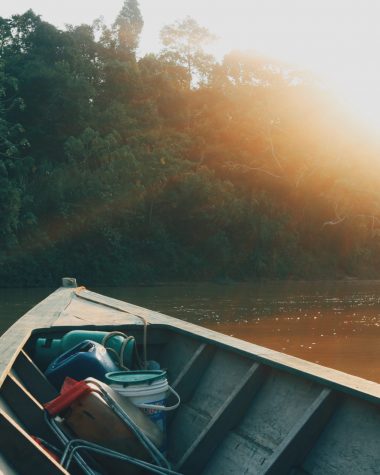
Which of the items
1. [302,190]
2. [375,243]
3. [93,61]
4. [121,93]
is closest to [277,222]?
[302,190]

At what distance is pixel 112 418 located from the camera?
10.2ft

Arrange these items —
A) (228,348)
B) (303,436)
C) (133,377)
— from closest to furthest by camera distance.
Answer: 1. (303,436)
2. (133,377)
3. (228,348)

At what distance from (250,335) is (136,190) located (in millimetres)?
13406

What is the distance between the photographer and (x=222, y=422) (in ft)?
11.5

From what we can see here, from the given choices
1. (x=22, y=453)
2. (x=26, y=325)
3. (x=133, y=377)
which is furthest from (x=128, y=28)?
(x=22, y=453)

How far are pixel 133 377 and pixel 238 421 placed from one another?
0.59 metres

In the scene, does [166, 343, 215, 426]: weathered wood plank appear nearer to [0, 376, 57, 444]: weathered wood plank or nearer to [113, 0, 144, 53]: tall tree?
[0, 376, 57, 444]: weathered wood plank

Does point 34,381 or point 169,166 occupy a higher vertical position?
point 169,166

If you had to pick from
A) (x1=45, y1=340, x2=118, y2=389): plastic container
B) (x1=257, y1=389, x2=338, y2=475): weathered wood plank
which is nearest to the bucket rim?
(x1=45, y1=340, x2=118, y2=389): plastic container

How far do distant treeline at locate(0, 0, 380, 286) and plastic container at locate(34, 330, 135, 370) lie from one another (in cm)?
1750

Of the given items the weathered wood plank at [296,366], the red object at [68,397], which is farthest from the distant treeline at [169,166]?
the red object at [68,397]

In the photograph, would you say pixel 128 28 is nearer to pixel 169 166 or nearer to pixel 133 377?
pixel 169 166

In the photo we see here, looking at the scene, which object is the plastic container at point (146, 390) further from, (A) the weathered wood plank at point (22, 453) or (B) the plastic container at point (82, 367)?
(A) the weathered wood plank at point (22, 453)

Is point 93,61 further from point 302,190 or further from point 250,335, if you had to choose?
point 250,335
